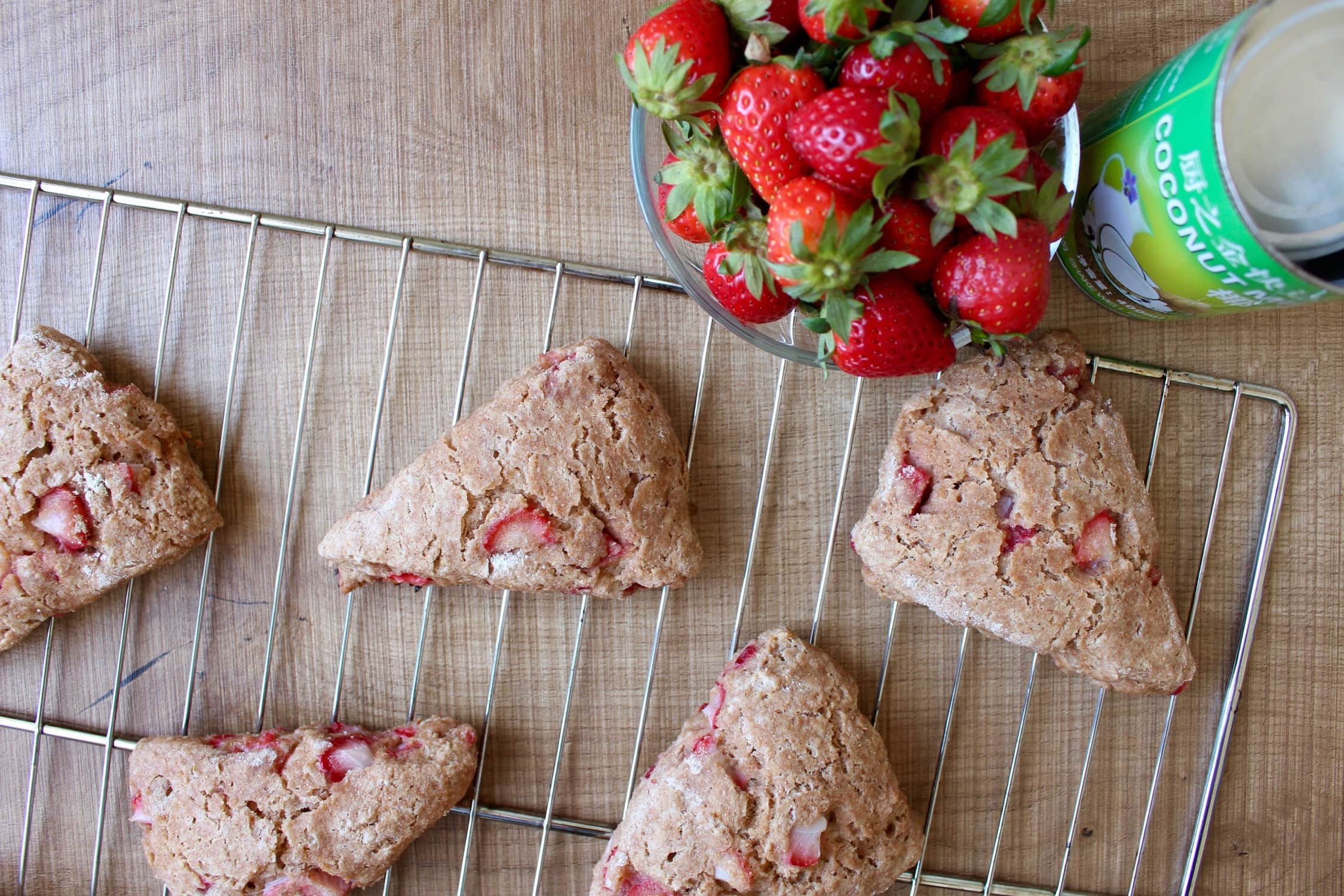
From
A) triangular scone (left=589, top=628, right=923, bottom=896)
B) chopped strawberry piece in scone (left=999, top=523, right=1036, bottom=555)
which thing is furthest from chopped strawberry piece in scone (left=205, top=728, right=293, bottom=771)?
chopped strawberry piece in scone (left=999, top=523, right=1036, bottom=555)

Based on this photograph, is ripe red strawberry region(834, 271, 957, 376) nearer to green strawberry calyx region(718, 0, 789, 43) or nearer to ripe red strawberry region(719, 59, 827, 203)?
ripe red strawberry region(719, 59, 827, 203)

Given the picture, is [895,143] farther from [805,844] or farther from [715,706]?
[805,844]

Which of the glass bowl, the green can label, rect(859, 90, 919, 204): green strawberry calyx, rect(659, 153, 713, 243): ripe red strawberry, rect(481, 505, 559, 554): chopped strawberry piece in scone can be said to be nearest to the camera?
rect(859, 90, 919, 204): green strawberry calyx

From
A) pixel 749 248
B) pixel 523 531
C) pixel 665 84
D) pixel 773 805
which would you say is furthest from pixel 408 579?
pixel 665 84

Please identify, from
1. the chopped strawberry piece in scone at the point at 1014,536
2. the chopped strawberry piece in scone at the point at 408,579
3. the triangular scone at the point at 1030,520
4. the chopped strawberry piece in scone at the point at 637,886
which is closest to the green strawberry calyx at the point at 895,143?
the triangular scone at the point at 1030,520

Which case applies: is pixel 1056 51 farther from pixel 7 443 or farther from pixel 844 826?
pixel 7 443

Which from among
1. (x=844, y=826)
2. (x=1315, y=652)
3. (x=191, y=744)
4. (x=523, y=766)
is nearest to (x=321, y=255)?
(x=191, y=744)

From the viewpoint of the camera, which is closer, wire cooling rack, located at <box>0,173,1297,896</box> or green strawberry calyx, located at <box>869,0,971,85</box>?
green strawberry calyx, located at <box>869,0,971,85</box>
